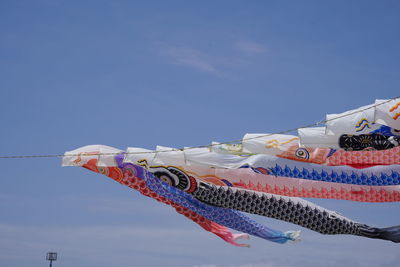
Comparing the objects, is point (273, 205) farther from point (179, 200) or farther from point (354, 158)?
point (354, 158)

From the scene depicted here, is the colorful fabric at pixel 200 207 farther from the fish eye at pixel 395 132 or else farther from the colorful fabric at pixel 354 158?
the fish eye at pixel 395 132

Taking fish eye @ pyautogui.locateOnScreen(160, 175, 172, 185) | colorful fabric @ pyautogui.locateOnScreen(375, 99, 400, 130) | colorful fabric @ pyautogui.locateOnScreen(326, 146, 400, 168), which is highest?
colorful fabric @ pyautogui.locateOnScreen(375, 99, 400, 130)

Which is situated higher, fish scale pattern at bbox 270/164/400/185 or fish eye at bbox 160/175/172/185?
fish scale pattern at bbox 270/164/400/185

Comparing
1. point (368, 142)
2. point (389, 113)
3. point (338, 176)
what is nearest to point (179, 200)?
point (338, 176)

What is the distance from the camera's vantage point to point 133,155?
1734 cm

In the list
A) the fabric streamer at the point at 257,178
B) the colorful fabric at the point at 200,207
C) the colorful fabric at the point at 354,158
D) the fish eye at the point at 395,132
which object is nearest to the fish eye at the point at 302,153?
the fabric streamer at the point at 257,178

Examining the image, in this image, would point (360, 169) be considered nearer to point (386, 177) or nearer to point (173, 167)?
point (386, 177)

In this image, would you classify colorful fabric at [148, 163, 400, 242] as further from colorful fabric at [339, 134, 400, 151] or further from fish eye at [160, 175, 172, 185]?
colorful fabric at [339, 134, 400, 151]

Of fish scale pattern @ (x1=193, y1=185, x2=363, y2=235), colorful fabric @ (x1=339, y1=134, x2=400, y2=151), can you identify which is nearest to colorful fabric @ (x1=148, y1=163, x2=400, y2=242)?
fish scale pattern @ (x1=193, y1=185, x2=363, y2=235)

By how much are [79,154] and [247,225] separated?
4.29 meters

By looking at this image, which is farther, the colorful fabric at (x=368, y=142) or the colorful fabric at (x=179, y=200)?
the colorful fabric at (x=179, y=200)

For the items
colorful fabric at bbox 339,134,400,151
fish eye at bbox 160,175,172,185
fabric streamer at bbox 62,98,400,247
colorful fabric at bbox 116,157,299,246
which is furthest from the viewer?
colorful fabric at bbox 116,157,299,246

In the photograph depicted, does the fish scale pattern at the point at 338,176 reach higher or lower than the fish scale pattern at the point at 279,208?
higher

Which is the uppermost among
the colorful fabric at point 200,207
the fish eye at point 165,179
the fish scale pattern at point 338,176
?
the fish scale pattern at point 338,176
